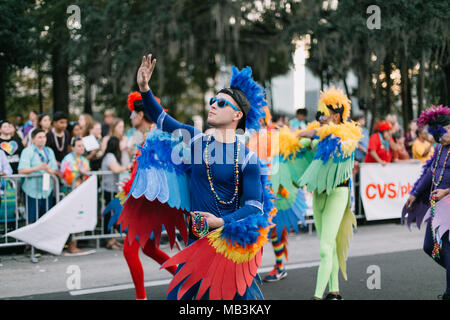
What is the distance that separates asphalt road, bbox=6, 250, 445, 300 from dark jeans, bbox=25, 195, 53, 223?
219cm

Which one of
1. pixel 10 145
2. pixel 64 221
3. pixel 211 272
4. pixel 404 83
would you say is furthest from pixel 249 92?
pixel 404 83

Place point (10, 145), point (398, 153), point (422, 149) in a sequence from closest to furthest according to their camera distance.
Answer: point (10, 145) < point (398, 153) < point (422, 149)

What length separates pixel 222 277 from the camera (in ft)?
10.2

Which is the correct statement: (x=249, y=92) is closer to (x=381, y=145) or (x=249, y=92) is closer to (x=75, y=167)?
(x=75, y=167)

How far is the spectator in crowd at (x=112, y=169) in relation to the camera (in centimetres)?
793

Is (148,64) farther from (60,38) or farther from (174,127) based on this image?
(60,38)

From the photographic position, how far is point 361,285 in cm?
580

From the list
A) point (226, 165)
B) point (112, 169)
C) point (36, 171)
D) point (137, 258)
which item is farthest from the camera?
point (112, 169)

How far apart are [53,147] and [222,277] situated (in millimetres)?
A: 5756

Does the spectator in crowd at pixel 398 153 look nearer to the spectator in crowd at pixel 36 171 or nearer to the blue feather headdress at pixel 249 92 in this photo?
the spectator in crowd at pixel 36 171

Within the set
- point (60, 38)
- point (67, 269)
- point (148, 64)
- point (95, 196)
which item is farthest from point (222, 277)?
point (60, 38)

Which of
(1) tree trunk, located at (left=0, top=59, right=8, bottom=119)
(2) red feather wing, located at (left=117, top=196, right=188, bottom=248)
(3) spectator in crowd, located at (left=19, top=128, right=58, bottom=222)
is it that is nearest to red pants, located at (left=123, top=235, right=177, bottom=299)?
(2) red feather wing, located at (left=117, top=196, right=188, bottom=248)

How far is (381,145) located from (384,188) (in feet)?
2.88

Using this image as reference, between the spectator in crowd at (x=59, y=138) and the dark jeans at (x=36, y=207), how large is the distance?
0.86 m
